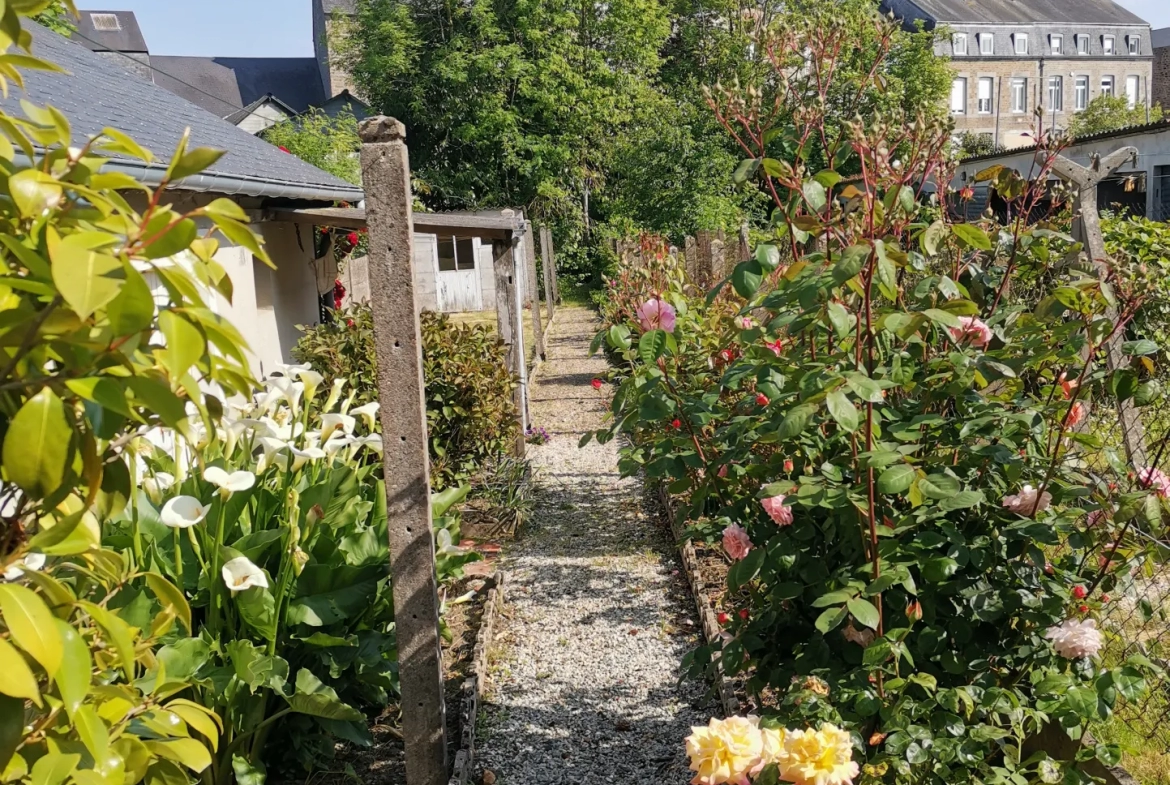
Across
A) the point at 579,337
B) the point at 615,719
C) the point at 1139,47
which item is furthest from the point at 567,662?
the point at 1139,47

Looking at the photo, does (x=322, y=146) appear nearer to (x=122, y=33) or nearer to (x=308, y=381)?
(x=308, y=381)

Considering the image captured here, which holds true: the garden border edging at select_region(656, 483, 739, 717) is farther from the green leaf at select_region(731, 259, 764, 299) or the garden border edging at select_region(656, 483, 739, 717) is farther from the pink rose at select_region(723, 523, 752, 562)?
the green leaf at select_region(731, 259, 764, 299)

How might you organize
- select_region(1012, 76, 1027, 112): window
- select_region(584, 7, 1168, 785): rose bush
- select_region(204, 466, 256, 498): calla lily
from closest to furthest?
select_region(584, 7, 1168, 785): rose bush
select_region(204, 466, 256, 498): calla lily
select_region(1012, 76, 1027, 112): window

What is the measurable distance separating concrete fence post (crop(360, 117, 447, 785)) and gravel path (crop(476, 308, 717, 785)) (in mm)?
458

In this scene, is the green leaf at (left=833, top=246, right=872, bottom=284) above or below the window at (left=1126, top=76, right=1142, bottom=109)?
below

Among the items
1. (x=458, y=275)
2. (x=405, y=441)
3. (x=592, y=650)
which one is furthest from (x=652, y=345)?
(x=458, y=275)

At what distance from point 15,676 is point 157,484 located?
2.59 meters

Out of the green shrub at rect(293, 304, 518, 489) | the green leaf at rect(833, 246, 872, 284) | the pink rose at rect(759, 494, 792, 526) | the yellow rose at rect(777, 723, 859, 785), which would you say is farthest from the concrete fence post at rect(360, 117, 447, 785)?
the green shrub at rect(293, 304, 518, 489)

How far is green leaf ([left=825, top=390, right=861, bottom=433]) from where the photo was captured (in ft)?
6.17

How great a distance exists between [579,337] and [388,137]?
567 inches

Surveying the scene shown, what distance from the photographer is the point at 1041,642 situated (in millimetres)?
2309

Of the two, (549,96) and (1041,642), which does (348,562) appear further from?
(549,96)

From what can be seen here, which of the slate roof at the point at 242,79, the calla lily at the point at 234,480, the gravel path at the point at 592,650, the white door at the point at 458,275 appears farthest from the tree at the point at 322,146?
the slate roof at the point at 242,79

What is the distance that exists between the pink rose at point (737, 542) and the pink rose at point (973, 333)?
2.40 feet
